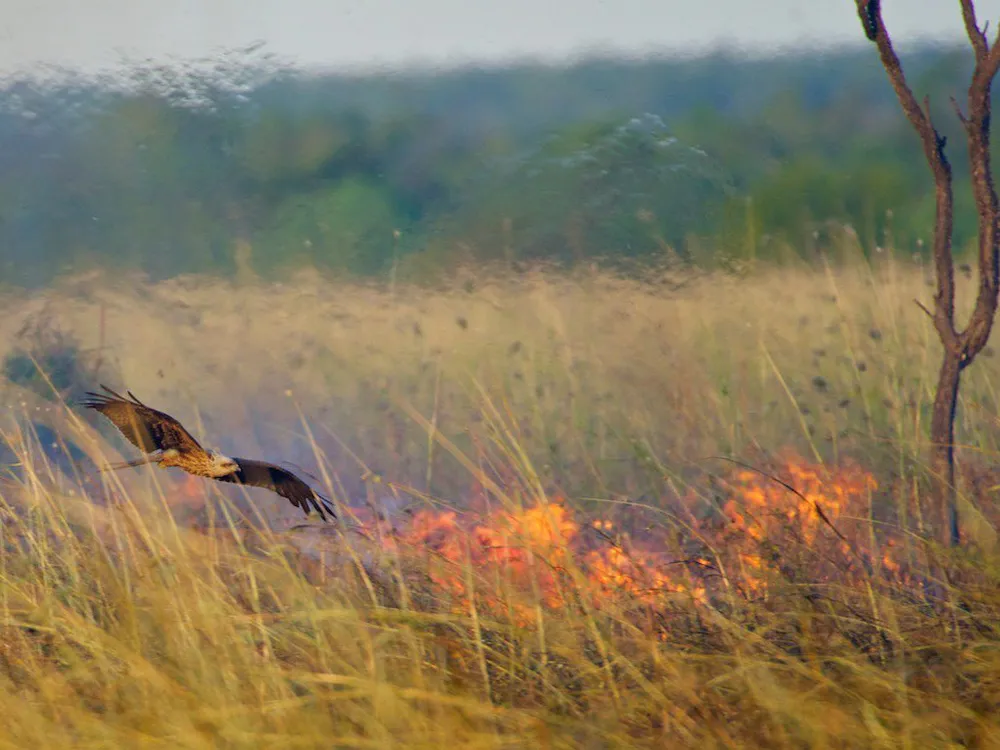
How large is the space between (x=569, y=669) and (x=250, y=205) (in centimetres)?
342

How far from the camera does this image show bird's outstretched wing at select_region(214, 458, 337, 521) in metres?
2.00

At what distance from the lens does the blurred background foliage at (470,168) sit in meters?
4.30

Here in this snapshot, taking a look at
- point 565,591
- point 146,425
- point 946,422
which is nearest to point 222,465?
point 146,425

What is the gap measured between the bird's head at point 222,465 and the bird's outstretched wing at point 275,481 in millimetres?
11

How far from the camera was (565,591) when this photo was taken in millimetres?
1750

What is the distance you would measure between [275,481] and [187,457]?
0.15m

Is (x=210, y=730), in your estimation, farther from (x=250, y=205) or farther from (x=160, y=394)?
(x=250, y=205)

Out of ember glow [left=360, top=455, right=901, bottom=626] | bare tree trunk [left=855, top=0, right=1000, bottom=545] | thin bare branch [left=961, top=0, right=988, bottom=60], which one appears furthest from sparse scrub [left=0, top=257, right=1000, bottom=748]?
thin bare branch [left=961, top=0, right=988, bottom=60]

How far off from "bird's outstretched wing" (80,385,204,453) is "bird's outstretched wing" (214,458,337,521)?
0.08 metres

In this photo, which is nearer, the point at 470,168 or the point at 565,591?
the point at 565,591

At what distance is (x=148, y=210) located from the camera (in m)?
4.68

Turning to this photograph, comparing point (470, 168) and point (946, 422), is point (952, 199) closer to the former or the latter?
point (946, 422)

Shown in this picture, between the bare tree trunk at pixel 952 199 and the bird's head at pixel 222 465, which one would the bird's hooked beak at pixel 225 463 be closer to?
the bird's head at pixel 222 465

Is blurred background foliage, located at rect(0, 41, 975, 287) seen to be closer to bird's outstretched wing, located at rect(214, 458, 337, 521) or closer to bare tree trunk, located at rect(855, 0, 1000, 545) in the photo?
bare tree trunk, located at rect(855, 0, 1000, 545)
